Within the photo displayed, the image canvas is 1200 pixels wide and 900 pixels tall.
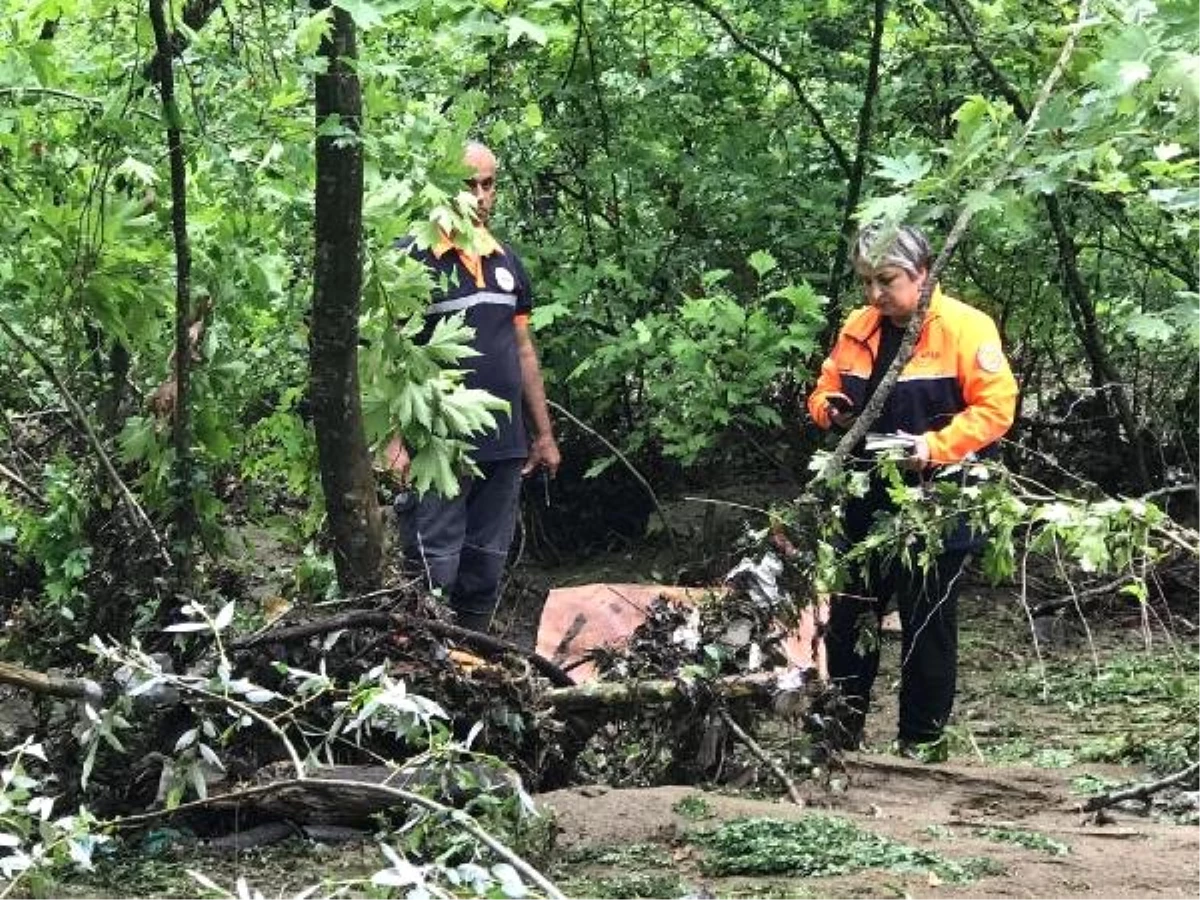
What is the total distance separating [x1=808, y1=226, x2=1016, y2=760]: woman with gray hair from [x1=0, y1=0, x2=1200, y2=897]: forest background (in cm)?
33

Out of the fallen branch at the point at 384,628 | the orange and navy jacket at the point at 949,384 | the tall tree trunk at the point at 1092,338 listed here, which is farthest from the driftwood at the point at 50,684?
the tall tree trunk at the point at 1092,338

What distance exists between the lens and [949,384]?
5.24 metres

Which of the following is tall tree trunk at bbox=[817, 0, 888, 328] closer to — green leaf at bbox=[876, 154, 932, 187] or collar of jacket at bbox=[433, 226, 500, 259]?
collar of jacket at bbox=[433, 226, 500, 259]

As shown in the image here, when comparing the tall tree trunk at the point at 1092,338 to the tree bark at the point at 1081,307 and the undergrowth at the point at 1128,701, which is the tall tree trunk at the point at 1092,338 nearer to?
the tree bark at the point at 1081,307

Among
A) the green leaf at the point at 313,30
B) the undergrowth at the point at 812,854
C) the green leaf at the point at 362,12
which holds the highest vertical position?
the green leaf at the point at 313,30

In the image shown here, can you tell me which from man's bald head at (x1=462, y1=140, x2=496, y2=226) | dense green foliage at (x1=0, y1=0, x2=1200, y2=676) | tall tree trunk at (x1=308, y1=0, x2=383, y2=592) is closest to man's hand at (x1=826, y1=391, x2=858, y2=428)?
dense green foliage at (x1=0, y1=0, x2=1200, y2=676)

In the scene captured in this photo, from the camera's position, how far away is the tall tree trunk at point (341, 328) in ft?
12.7

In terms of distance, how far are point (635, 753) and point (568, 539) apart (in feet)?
16.6

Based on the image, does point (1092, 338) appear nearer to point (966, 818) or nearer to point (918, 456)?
point (918, 456)

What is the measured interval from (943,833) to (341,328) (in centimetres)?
203

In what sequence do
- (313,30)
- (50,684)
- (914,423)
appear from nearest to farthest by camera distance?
(50,684) → (313,30) → (914,423)

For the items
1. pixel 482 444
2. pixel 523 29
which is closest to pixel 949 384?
pixel 482 444

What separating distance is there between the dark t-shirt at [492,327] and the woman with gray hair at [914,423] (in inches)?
46.4

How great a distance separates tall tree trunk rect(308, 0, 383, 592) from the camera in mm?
3885
